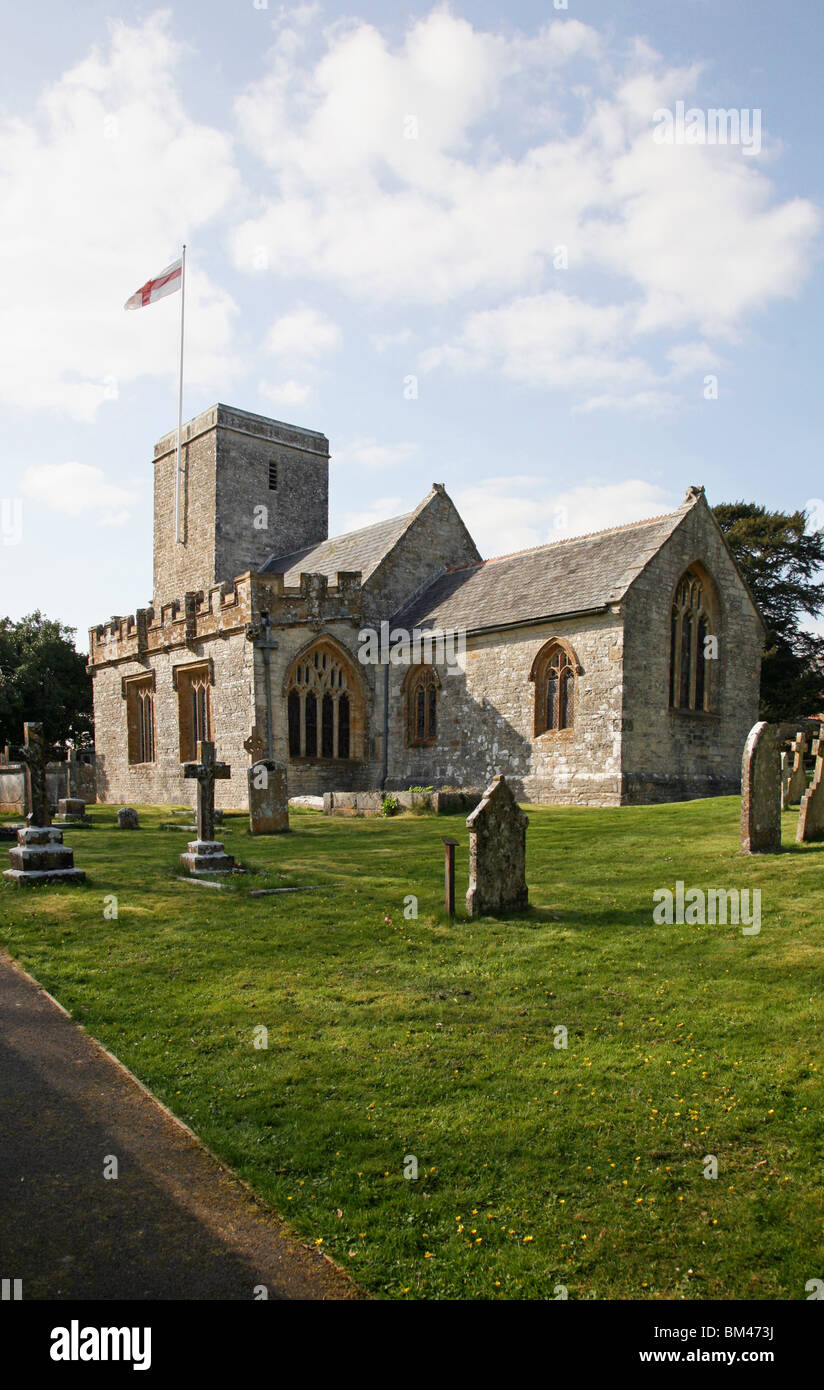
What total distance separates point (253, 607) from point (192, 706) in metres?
5.02

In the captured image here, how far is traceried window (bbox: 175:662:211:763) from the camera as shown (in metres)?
24.9

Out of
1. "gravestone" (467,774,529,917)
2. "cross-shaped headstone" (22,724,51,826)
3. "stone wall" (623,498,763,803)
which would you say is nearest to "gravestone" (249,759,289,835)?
"cross-shaped headstone" (22,724,51,826)

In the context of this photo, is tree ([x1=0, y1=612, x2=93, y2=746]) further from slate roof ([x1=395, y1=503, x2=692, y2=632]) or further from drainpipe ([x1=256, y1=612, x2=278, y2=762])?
slate roof ([x1=395, y1=503, x2=692, y2=632])

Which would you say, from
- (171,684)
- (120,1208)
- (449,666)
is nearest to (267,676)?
(449,666)

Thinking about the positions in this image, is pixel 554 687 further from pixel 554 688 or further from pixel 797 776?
pixel 797 776

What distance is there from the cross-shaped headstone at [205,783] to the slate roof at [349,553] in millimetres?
12267

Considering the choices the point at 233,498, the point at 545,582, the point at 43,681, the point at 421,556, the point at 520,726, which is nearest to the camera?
the point at 520,726

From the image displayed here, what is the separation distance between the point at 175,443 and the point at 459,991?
30.7m

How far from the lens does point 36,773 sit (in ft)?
38.3

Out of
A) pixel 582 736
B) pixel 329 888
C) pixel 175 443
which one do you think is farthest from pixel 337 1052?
pixel 175 443

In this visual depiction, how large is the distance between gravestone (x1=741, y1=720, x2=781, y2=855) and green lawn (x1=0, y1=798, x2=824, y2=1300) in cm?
54

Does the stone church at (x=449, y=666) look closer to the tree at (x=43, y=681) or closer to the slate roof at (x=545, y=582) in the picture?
the slate roof at (x=545, y=582)

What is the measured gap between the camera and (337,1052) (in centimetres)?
550

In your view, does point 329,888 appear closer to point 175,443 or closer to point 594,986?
point 594,986
